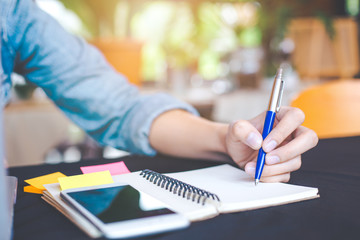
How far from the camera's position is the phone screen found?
0.35 m

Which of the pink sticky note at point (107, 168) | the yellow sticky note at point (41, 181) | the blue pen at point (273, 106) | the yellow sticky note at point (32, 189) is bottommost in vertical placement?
the yellow sticky note at point (32, 189)

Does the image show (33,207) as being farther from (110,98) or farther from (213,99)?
(213,99)

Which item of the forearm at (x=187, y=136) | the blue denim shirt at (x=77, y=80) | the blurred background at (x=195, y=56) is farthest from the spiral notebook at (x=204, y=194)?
the blurred background at (x=195, y=56)

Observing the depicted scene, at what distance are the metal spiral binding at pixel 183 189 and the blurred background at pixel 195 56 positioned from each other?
1422 mm

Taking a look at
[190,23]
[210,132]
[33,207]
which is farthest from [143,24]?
[33,207]

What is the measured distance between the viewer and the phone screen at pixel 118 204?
35cm

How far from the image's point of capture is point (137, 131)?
0.77 metres

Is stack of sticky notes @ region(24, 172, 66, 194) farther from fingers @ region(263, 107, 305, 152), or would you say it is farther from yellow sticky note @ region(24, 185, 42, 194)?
fingers @ region(263, 107, 305, 152)

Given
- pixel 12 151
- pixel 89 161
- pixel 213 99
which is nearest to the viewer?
pixel 89 161

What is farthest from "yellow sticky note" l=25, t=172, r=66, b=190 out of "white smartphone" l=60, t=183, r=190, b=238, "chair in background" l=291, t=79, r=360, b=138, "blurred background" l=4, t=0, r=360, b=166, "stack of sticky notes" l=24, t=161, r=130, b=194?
"blurred background" l=4, t=0, r=360, b=166

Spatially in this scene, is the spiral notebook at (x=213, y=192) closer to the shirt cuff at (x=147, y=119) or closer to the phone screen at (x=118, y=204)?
the phone screen at (x=118, y=204)

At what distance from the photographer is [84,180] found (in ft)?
1.56

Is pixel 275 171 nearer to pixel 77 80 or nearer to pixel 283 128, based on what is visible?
pixel 283 128

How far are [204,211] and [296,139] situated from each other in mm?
221
